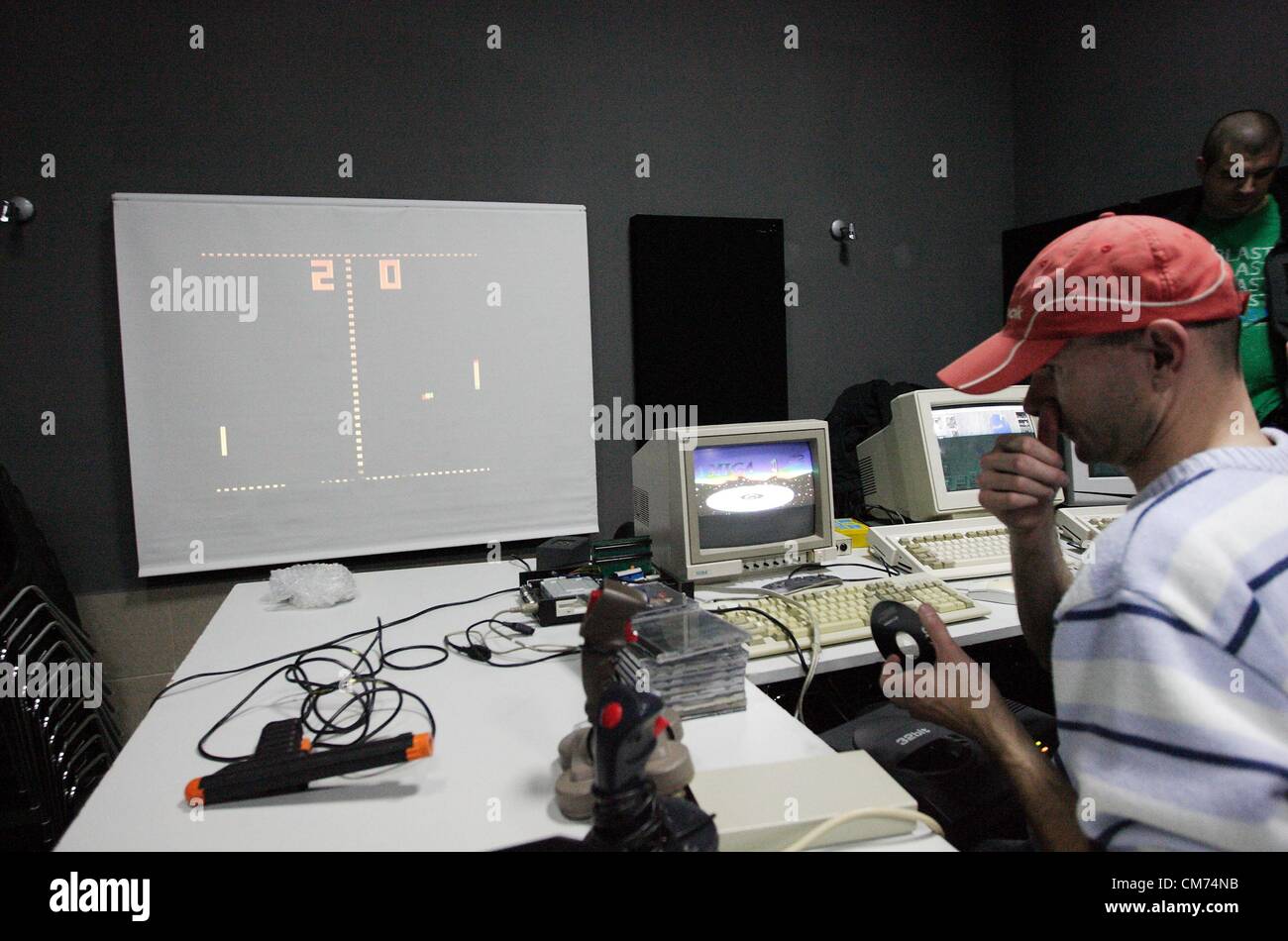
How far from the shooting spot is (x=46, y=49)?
101 inches

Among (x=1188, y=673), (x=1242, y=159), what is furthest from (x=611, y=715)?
(x=1242, y=159)

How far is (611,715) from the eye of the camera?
2.66ft

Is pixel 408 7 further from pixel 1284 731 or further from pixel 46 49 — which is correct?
pixel 1284 731

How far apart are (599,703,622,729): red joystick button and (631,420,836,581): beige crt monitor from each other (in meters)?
1.02

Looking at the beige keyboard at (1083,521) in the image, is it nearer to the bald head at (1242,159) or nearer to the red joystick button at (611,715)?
the bald head at (1242,159)

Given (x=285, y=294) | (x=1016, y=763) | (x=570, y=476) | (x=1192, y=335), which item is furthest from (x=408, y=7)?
(x=1016, y=763)

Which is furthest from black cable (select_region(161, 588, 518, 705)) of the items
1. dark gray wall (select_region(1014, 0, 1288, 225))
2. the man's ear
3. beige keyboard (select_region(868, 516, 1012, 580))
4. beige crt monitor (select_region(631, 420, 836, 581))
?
dark gray wall (select_region(1014, 0, 1288, 225))

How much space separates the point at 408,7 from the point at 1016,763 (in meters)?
3.16

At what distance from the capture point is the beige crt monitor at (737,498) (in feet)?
6.03

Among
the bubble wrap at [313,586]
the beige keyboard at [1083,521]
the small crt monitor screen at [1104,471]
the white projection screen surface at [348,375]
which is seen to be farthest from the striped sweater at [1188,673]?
the white projection screen surface at [348,375]

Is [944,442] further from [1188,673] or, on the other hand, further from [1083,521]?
[1188,673]

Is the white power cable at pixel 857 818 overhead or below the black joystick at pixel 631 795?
below

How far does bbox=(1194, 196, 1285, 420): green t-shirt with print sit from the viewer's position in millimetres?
2447

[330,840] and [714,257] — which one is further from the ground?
[714,257]
